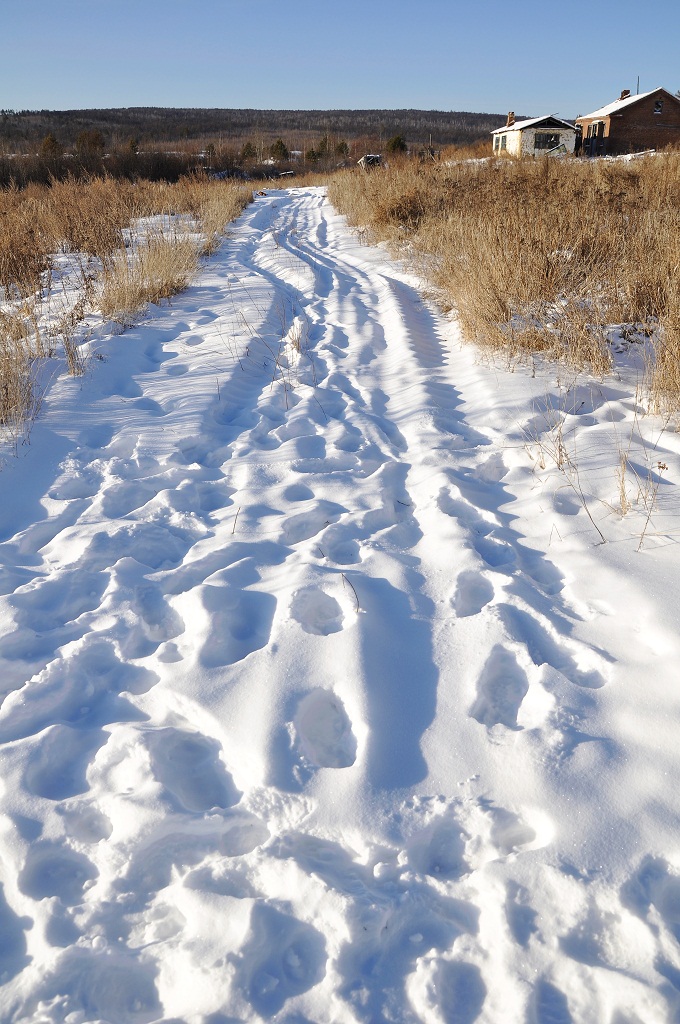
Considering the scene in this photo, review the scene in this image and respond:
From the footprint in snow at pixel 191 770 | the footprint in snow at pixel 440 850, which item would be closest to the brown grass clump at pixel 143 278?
the footprint in snow at pixel 191 770

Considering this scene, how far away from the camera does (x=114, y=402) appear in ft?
14.1

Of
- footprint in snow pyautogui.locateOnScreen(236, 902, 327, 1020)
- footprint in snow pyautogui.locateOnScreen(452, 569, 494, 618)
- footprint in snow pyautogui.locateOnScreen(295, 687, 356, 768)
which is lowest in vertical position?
footprint in snow pyautogui.locateOnScreen(236, 902, 327, 1020)

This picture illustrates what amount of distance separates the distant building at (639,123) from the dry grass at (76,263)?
2816 centimetres

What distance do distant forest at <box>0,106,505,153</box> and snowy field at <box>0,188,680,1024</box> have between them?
123 feet

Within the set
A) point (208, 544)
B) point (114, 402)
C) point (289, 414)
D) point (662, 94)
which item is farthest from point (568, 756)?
point (662, 94)

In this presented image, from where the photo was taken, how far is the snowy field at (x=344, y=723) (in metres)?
1.34

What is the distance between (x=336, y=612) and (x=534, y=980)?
1.27 metres

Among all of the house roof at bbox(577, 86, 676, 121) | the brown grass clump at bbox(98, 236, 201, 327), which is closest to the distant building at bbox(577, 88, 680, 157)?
the house roof at bbox(577, 86, 676, 121)

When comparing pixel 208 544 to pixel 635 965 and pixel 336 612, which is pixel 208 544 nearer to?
pixel 336 612

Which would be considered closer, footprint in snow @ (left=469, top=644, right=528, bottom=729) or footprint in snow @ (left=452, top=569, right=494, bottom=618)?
footprint in snow @ (left=469, top=644, right=528, bottom=729)

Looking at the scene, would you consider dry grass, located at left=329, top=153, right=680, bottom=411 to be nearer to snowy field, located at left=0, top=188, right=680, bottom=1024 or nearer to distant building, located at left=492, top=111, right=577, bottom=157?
snowy field, located at left=0, top=188, right=680, bottom=1024

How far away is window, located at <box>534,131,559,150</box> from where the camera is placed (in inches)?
1294

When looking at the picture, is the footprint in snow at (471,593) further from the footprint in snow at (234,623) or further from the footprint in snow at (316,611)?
the footprint in snow at (234,623)

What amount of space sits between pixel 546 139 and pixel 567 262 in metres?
34.1
